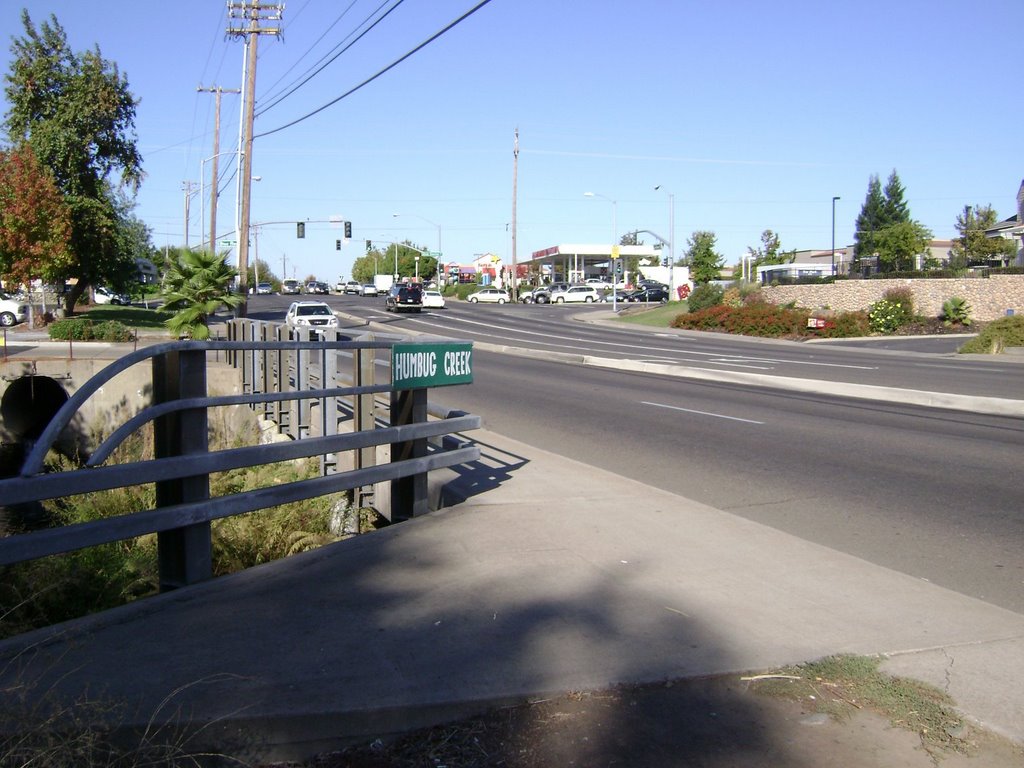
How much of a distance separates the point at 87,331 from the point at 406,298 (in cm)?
3252

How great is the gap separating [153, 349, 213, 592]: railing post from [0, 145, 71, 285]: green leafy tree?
31.7m

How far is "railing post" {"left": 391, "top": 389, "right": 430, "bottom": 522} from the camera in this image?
7.01 metres

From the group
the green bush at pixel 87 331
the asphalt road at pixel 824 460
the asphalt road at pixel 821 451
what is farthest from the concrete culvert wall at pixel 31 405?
the green bush at pixel 87 331

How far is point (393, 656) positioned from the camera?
433 centimetres

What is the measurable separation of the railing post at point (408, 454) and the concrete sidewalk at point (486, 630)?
13.4 inches

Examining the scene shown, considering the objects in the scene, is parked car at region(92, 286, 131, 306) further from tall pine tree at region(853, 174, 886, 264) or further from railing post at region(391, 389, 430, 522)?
tall pine tree at region(853, 174, 886, 264)

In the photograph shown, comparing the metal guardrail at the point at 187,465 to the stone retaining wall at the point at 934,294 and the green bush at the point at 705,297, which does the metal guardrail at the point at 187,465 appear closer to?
the stone retaining wall at the point at 934,294

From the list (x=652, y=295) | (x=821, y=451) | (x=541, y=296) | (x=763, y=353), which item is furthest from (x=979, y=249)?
(x=821, y=451)

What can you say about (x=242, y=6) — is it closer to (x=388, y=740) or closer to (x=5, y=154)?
(x=5, y=154)

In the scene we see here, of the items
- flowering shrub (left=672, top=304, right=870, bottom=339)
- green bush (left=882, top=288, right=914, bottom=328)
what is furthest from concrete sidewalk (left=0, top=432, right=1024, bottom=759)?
green bush (left=882, top=288, right=914, bottom=328)

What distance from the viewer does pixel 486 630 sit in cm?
472

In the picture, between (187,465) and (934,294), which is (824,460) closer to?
(187,465)

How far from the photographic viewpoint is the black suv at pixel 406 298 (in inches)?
2436

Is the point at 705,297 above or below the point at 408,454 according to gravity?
above
